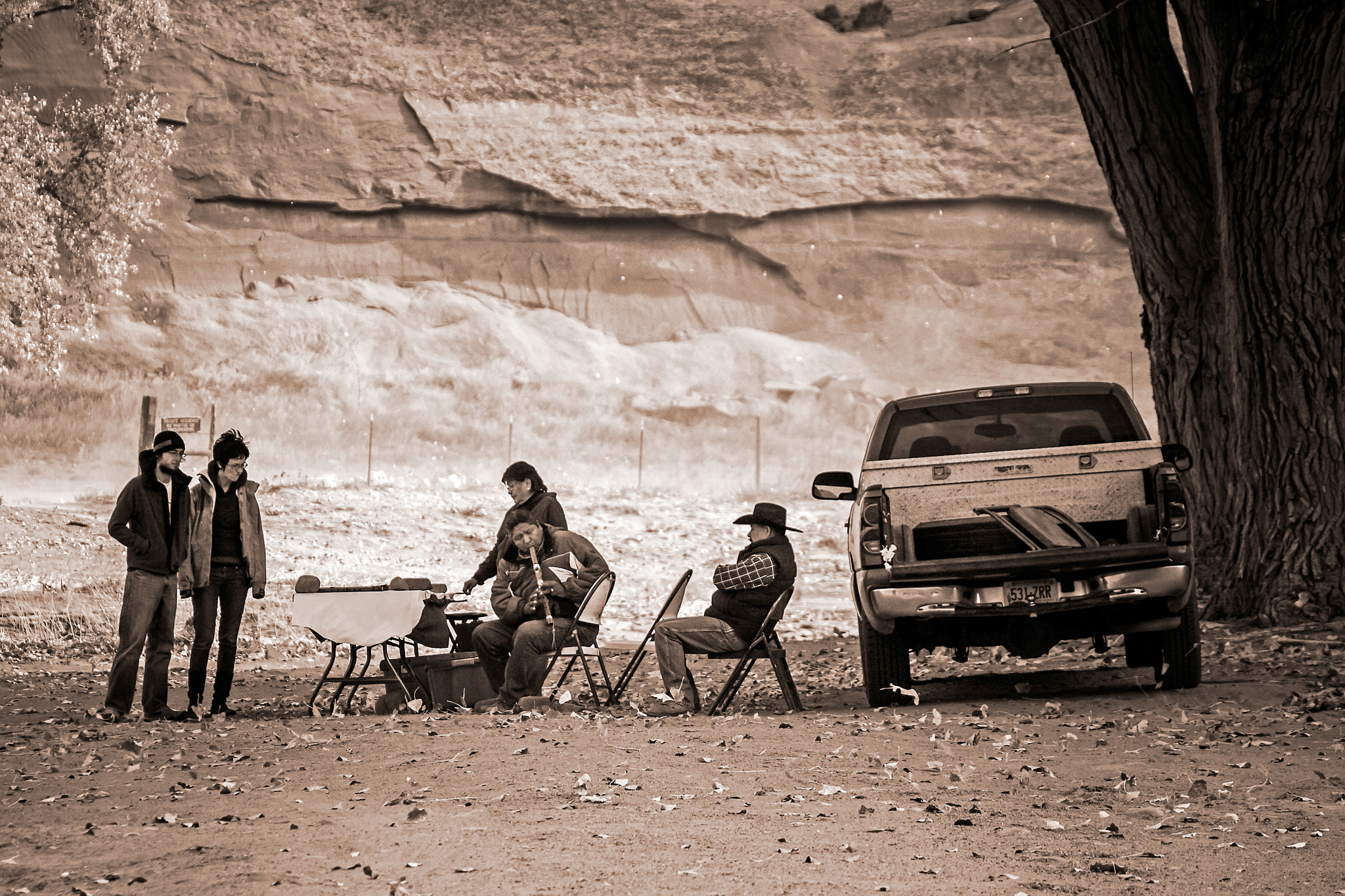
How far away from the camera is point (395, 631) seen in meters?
8.13

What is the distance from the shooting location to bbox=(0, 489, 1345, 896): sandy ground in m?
4.36

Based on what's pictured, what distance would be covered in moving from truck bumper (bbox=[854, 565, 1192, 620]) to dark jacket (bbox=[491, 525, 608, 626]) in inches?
71.3

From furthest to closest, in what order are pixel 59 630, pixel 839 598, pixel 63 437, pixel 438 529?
pixel 63 437 < pixel 438 529 < pixel 839 598 < pixel 59 630

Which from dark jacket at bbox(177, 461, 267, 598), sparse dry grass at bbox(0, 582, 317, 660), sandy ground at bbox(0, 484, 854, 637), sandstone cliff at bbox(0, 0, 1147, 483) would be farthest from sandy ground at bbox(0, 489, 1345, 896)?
sandstone cliff at bbox(0, 0, 1147, 483)

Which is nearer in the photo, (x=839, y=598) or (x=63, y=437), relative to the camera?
(x=839, y=598)

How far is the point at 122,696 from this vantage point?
332 inches

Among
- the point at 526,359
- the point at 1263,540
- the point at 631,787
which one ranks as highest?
the point at 526,359

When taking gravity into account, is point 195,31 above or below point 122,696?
above

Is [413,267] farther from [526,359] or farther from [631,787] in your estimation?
[631,787]

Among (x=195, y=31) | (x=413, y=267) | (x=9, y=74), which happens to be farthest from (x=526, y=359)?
(x=9, y=74)

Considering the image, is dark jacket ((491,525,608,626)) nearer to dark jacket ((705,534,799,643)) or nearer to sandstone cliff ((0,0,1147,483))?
dark jacket ((705,534,799,643))

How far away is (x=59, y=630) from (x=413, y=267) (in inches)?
977

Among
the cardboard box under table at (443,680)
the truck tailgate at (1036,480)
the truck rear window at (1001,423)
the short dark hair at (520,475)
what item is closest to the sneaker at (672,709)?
the cardboard box under table at (443,680)

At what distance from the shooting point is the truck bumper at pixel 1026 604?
7.81 meters
